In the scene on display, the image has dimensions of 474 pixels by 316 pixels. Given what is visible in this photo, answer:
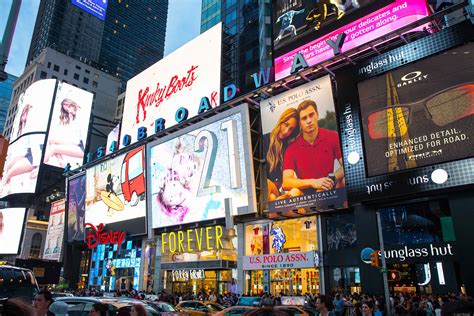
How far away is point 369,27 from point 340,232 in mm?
16999

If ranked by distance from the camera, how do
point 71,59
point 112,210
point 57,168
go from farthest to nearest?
point 71,59
point 57,168
point 112,210

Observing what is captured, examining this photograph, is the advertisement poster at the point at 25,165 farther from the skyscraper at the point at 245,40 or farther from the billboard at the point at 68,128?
the skyscraper at the point at 245,40

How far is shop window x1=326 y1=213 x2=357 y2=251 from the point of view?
98.4ft

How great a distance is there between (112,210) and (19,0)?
146ft

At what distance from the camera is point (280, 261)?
3209 centimetres

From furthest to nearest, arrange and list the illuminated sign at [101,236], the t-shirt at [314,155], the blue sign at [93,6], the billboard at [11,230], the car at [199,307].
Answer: the billboard at [11,230]
the blue sign at [93,6]
the illuminated sign at [101,236]
the t-shirt at [314,155]
the car at [199,307]

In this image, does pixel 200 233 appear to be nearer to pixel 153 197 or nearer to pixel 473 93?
pixel 153 197

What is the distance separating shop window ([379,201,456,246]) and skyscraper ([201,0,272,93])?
103 feet

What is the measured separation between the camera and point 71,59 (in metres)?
120

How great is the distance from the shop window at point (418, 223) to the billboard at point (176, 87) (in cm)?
2069

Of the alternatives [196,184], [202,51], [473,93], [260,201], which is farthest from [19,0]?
[202,51]

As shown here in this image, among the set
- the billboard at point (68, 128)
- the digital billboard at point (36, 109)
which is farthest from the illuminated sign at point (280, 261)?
the digital billboard at point (36, 109)

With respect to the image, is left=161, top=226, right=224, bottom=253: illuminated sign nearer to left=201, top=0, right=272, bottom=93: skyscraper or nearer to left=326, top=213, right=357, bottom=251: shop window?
left=326, top=213, right=357, bottom=251: shop window

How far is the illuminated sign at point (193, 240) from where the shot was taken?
38.9 metres
